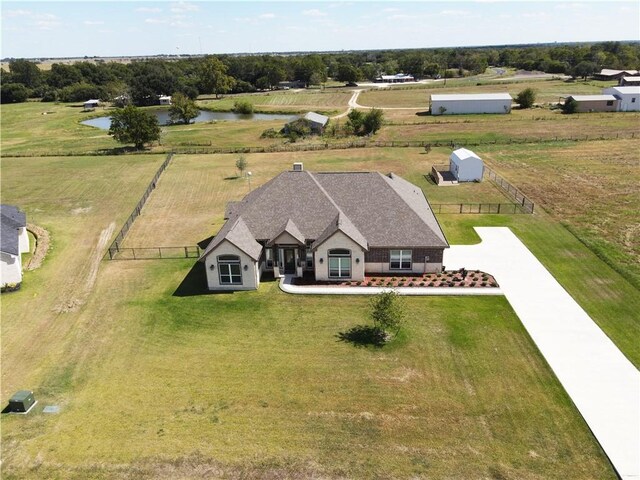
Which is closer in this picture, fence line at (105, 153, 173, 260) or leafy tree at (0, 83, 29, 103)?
fence line at (105, 153, 173, 260)

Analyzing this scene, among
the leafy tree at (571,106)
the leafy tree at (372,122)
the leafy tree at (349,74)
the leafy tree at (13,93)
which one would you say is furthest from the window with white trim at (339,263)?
the leafy tree at (13,93)

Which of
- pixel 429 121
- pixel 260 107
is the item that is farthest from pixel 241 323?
pixel 260 107

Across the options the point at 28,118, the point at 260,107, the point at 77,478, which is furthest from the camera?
the point at 260,107

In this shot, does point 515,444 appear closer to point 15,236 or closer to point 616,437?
point 616,437

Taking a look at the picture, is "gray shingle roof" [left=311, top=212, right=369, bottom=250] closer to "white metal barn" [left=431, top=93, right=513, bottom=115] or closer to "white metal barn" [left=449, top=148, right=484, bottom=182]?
"white metal barn" [left=449, top=148, right=484, bottom=182]

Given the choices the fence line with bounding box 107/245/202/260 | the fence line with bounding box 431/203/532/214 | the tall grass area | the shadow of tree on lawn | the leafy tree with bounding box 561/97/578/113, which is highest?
the leafy tree with bounding box 561/97/578/113

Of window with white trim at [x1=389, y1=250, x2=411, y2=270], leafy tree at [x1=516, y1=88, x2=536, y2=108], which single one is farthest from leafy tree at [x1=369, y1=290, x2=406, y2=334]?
leafy tree at [x1=516, y1=88, x2=536, y2=108]

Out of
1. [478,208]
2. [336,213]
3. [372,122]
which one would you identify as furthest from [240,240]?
[372,122]

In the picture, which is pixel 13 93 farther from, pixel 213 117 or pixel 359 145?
pixel 359 145
